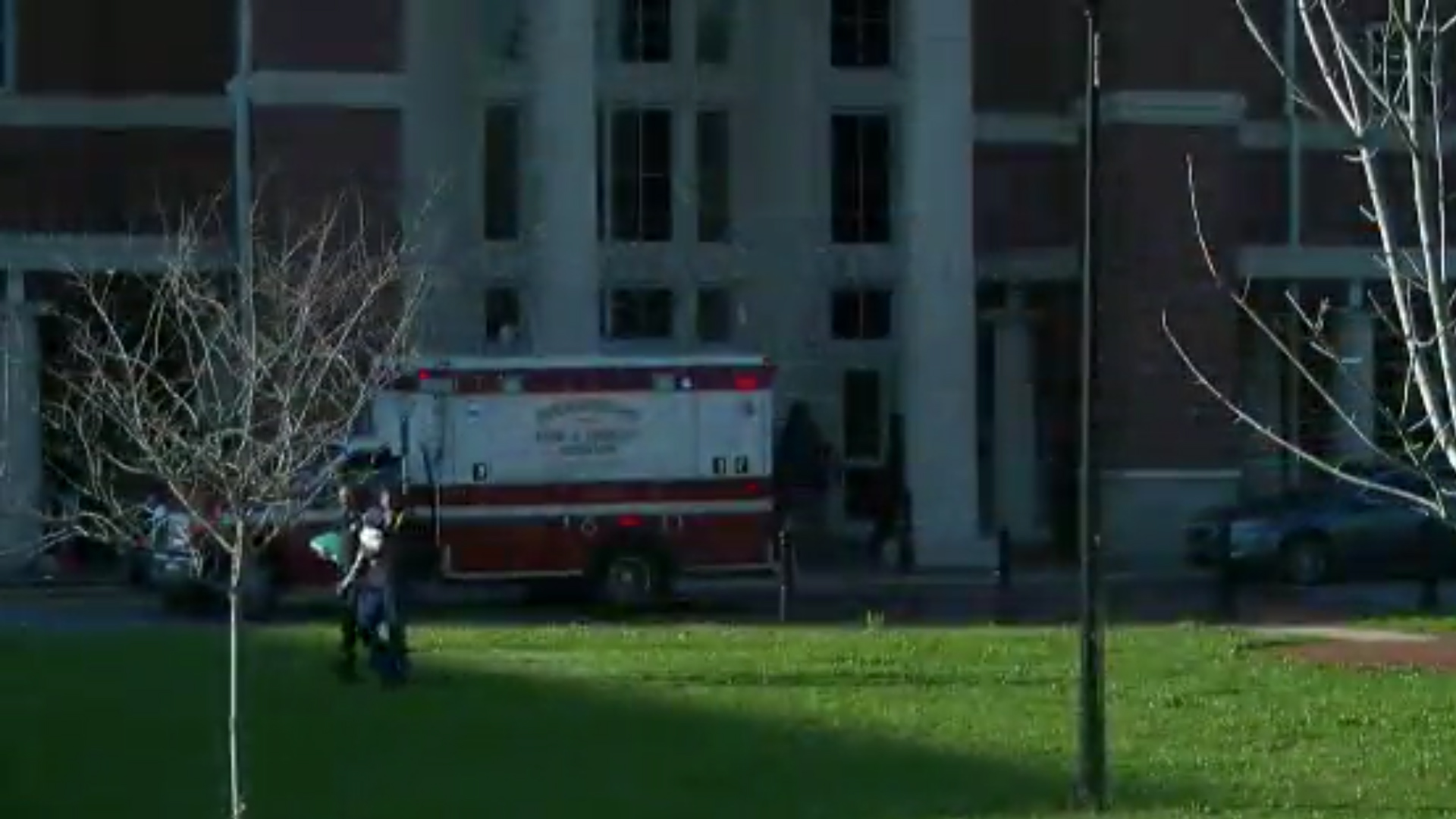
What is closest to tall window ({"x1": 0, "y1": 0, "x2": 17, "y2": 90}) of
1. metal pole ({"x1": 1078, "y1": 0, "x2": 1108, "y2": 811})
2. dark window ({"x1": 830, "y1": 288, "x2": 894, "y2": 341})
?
dark window ({"x1": 830, "y1": 288, "x2": 894, "y2": 341})

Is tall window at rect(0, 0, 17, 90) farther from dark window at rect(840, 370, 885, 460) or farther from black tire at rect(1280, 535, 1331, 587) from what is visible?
black tire at rect(1280, 535, 1331, 587)

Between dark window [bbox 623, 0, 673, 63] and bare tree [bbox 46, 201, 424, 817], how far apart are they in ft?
23.6

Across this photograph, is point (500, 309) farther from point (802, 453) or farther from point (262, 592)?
point (262, 592)

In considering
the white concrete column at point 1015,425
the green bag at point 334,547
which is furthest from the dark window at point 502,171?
the green bag at point 334,547

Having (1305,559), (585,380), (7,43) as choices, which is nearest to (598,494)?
(585,380)

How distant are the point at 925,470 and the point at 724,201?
20.0ft

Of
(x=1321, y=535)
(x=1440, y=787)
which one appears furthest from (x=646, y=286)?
(x=1440, y=787)

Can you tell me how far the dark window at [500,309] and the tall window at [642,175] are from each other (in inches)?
91.7

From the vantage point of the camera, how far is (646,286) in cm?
4884

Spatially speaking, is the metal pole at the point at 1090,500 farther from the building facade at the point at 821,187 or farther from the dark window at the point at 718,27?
the dark window at the point at 718,27

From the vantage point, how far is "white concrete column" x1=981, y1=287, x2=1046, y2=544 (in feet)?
166

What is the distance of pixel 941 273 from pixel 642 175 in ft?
17.9

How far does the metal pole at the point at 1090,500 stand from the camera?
17.0 m

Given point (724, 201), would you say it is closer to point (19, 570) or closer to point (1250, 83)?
point (1250, 83)
